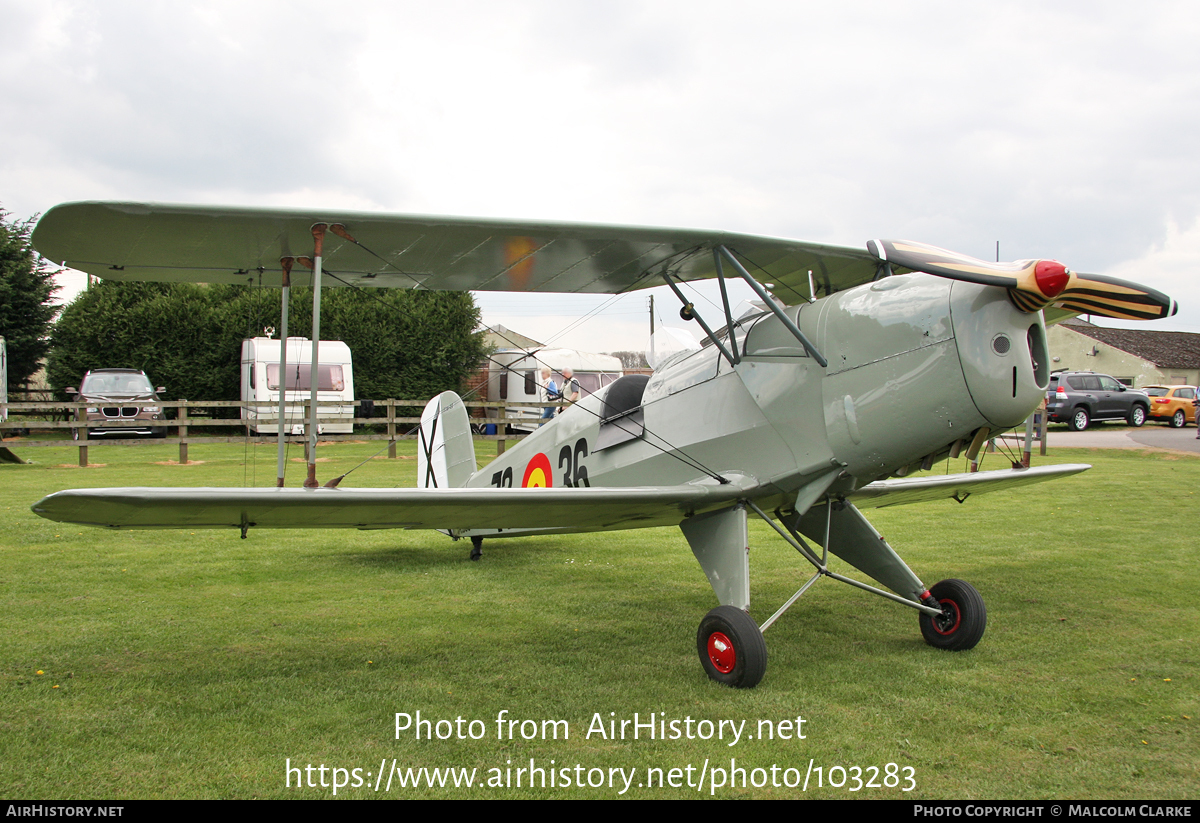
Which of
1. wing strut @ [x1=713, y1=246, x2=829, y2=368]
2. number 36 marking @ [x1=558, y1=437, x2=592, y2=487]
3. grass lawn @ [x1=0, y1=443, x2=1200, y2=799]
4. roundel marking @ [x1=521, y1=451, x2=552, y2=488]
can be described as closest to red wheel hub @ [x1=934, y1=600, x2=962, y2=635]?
grass lawn @ [x1=0, y1=443, x2=1200, y2=799]

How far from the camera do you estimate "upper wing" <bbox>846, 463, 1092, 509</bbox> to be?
18.5ft

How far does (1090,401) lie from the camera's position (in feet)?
84.5

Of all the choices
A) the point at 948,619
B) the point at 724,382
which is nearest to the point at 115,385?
the point at 724,382

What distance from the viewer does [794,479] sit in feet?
14.5

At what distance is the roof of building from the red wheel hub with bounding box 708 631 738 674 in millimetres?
46703

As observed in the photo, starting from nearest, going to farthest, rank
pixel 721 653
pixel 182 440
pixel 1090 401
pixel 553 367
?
1. pixel 721 653
2. pixel 182 440
3. pixel 553 367
4. pixel 1090 401

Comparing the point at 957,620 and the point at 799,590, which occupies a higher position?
the point at 799,590

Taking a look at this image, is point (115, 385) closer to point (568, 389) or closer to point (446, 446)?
point (568, 389)

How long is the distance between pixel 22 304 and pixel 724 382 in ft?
97.2

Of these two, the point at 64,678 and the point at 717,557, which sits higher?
the point at 717,557

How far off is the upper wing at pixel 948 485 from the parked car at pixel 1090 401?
21.0m

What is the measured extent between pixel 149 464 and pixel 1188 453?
71.1 feet
